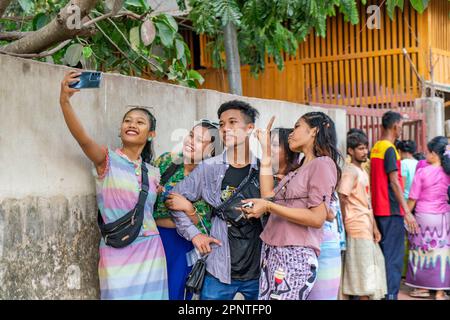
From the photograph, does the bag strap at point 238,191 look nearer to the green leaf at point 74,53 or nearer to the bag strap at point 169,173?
the bag strap at point 169,173

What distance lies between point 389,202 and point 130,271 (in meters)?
3.40

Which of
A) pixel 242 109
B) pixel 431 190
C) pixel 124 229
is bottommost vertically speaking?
pixel 124 229

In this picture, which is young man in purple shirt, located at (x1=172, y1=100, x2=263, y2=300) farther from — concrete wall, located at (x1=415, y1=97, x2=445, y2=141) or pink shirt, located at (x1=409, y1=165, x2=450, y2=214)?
concrete wall, located at (x1=415, y1=97, x2=445, y2=141)

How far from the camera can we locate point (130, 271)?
10.9ft

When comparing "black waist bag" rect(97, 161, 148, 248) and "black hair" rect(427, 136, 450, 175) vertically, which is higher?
"black hair" rect(427, 136, 450, 175)

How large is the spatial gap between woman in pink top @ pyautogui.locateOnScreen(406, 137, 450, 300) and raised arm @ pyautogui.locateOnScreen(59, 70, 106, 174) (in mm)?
4306

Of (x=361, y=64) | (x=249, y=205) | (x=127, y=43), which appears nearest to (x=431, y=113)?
(x=361, y=64)

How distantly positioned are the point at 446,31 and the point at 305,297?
10.00m

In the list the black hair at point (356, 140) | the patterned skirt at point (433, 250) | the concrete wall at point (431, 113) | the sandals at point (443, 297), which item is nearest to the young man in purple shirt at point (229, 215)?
the black hair at point (356, 140)

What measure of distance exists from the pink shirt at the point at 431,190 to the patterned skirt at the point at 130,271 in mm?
4010

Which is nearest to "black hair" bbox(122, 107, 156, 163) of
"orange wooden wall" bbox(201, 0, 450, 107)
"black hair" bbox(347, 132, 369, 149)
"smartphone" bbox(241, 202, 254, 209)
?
"smartphone" bbox(241, 202, 254, 209)

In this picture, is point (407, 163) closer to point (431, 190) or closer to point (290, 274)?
point (431, 190)

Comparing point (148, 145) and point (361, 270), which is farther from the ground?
point (148, 145)

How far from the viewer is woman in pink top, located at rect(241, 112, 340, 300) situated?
336 centimetres
